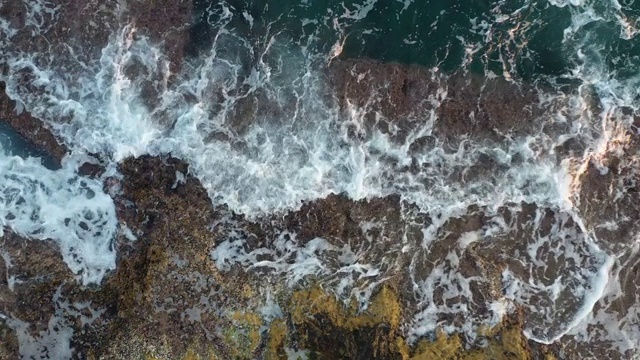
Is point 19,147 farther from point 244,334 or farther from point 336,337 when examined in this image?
point 336,337

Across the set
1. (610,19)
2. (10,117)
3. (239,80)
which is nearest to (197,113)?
(239,80)

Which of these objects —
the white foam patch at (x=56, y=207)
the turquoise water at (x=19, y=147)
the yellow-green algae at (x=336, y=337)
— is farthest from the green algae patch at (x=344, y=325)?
the turquoise water at (x=19, y=147)

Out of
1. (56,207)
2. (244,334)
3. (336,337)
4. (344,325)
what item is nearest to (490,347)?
(344,325)

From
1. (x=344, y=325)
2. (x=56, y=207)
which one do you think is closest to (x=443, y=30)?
(x=344, y=325)

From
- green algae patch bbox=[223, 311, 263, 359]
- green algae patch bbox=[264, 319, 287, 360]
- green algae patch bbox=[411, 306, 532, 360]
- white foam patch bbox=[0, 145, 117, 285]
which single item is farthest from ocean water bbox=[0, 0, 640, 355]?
green algae patch bbox=[223, 311, 263, 359]

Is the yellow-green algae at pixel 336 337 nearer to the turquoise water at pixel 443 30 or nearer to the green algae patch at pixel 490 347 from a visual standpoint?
the green algae patch at pixel 490 347

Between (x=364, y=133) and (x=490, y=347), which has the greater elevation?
(x=364, y=133)

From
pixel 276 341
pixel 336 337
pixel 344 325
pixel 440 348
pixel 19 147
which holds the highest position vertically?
pixel 19 147

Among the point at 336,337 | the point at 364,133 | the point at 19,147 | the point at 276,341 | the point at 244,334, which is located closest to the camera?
the point at 336,337

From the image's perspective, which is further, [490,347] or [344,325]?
[344,325]

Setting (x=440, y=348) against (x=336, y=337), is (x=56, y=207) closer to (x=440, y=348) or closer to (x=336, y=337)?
(x=336, y=337)

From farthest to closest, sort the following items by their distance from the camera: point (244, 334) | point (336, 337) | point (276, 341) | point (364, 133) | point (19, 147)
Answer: point (19, 147) < point (364, 133) < point (244, 334) < point (276, 341) < point (336, 337)
